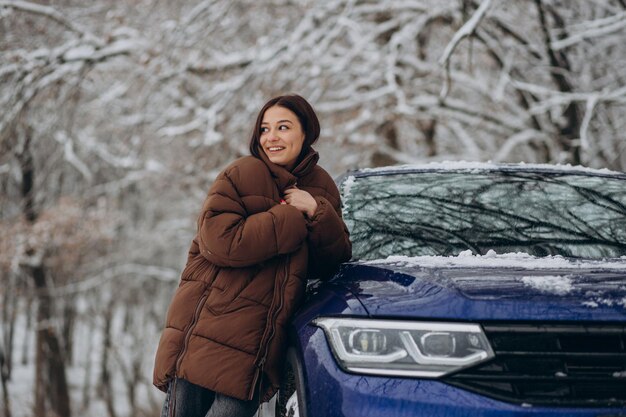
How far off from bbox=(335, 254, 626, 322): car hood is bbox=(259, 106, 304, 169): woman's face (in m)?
0.56

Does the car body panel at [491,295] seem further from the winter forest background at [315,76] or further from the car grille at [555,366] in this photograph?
the winter forest background at [315,76]

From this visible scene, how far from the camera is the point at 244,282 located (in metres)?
2.48

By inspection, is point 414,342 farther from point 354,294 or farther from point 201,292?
point 201,292

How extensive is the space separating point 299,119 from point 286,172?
237 millimetres

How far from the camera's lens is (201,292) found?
2.53m

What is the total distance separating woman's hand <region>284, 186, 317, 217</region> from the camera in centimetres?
258

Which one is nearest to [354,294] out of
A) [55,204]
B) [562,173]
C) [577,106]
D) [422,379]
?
[422,379]

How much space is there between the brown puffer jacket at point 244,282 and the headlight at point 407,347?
366mm

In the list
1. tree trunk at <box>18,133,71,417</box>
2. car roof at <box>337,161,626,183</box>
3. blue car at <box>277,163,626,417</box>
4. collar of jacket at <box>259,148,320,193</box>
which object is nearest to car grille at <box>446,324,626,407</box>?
blue car at <box>277,163,626,417</box>

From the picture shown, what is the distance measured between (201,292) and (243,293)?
0.17 m

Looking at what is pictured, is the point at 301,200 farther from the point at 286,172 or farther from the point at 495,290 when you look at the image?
the point at 495,290

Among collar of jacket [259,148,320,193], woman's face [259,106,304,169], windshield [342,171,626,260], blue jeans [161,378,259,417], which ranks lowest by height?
blue jeans [161,378,259,417]

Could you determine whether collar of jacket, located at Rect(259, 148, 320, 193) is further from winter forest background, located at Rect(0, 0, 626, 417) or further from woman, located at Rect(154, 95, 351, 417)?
winter forest background, located at Rect(0, 0, 626, 417)

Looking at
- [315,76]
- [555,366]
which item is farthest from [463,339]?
[315,76]
